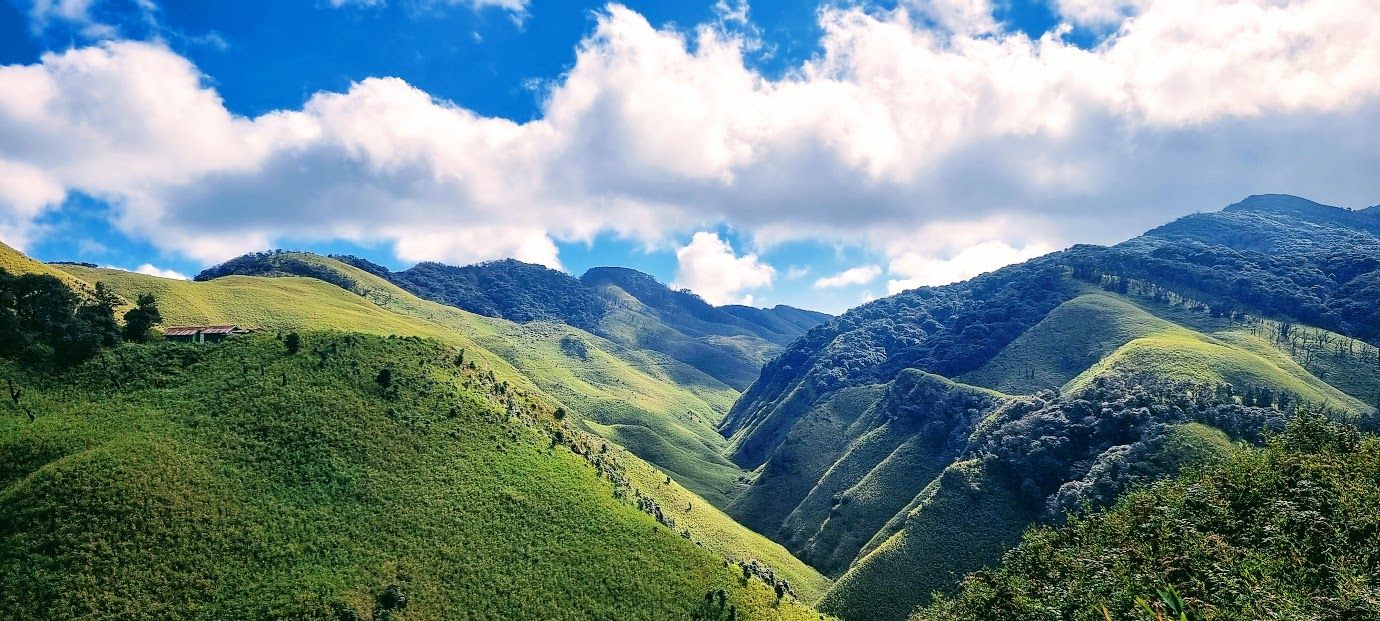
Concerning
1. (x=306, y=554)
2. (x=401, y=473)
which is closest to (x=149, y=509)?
(x=306, y=554)

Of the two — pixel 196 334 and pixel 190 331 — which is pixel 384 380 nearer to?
pixel 196 334

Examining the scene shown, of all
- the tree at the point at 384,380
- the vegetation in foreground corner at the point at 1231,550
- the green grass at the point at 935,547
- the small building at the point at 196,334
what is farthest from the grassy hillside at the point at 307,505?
the vegetation in foreground corner at the point at 1231,550

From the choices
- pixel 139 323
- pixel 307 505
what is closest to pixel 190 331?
pixel 139 323

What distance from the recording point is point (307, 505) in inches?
3501

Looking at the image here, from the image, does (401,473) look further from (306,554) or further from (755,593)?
(755,593)

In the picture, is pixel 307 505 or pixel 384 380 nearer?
pixel 307 505

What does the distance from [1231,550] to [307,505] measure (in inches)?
4238

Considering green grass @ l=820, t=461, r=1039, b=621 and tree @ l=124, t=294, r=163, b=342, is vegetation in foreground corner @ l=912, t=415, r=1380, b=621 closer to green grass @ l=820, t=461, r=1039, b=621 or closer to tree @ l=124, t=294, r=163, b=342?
green grass @ l=820, t=461, r=1039, b=621

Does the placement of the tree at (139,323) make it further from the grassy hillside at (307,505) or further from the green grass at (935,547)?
the green grass at (935,547)

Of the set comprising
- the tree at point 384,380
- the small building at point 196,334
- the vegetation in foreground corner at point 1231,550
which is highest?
the small building at point 196,334

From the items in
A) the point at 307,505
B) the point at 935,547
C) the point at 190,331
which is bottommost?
the point at 935,547

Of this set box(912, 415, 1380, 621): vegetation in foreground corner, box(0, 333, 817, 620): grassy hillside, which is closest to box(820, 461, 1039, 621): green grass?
box(0, 333, 817, 620): grassy hillside

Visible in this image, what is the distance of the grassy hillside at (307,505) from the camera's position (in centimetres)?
7444

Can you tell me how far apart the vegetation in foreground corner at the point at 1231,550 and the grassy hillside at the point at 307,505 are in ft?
142
